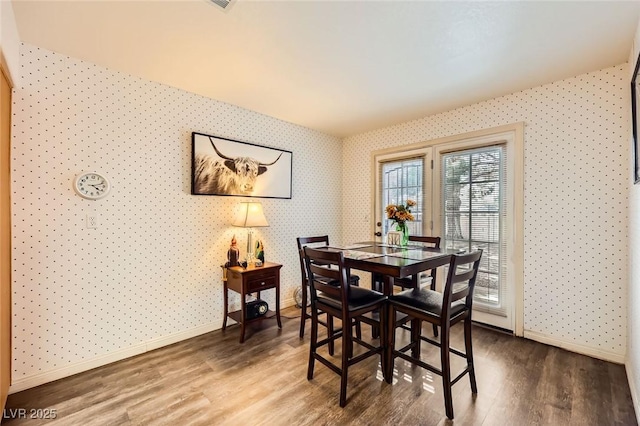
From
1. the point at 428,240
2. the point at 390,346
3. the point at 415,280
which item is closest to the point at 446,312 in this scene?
the point at 390,346

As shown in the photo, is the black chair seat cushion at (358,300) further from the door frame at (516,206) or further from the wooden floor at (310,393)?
the door frame at (516,206)

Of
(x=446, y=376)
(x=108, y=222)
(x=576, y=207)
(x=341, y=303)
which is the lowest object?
(x=446, y=376)

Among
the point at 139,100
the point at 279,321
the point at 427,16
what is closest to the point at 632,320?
the point at 427,16

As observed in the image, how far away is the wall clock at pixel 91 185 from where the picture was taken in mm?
2260

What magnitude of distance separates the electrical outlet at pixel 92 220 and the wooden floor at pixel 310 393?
1121 millimetres

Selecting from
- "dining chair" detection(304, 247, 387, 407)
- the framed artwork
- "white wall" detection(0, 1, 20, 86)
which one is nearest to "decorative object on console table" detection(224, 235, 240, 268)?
the framed artwork

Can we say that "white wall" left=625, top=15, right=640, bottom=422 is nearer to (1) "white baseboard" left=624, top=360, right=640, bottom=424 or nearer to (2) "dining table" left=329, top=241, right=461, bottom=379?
(1) "white baseboard" left=624, top=360, right=640, bottom=424

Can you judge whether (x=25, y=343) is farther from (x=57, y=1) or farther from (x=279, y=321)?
(x=57, y=1)

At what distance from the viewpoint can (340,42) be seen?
2.04m

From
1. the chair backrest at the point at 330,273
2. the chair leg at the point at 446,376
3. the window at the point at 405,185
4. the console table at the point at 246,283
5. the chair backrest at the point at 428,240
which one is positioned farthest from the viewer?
the window at the point at 405,185

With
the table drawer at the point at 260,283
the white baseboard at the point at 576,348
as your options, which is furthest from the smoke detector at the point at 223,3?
the white baseboard at the point at 576,348

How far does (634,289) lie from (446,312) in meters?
1.35

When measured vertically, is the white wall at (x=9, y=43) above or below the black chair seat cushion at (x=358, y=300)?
above

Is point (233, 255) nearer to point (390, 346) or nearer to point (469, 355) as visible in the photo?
point (390, 346)
